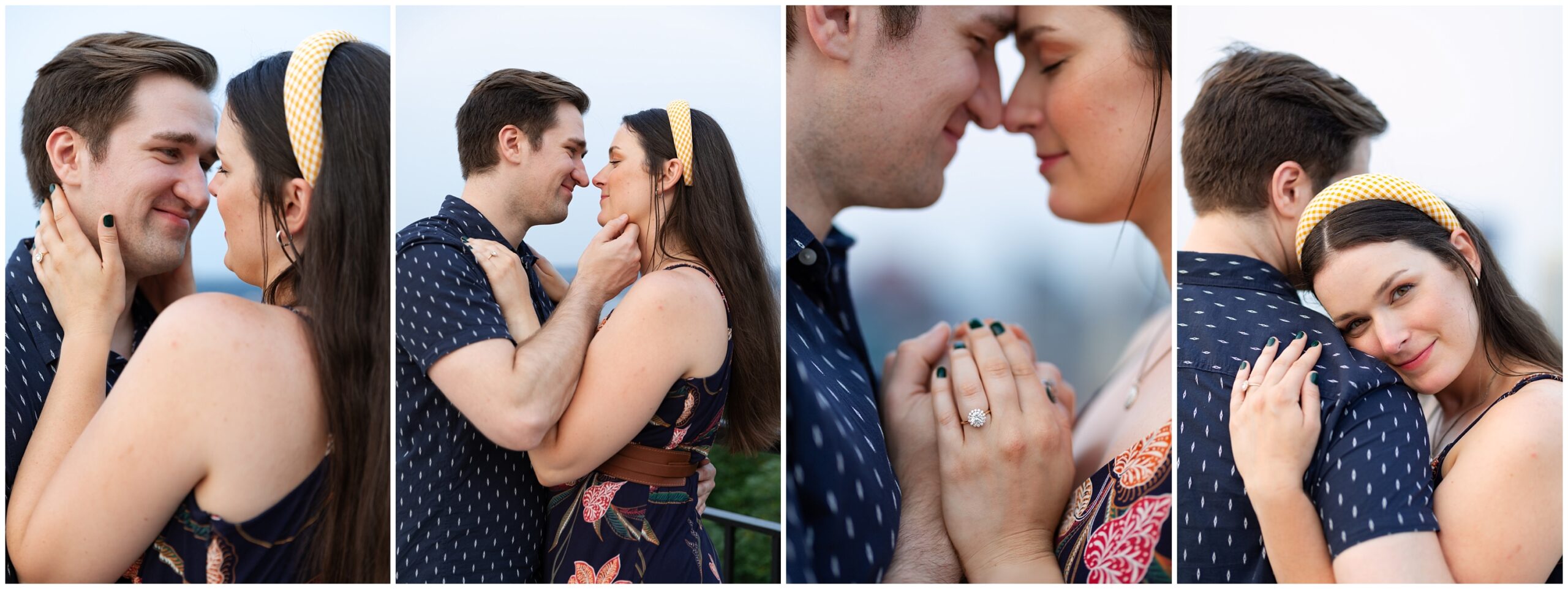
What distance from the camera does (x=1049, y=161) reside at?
2883 millimetres

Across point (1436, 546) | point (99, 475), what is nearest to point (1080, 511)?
point (1436, 546)

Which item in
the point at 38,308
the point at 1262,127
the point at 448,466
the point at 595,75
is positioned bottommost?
the point at 448,466

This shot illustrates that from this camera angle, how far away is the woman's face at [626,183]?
271 centimetres

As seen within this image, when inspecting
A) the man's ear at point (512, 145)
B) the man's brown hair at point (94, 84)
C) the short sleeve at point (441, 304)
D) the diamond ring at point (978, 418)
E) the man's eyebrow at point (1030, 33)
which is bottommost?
the diamond ring at point (978, 418)

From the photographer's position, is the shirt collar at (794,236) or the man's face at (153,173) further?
the shirt collar at (794,236)

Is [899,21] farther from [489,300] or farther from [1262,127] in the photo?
[489,300]

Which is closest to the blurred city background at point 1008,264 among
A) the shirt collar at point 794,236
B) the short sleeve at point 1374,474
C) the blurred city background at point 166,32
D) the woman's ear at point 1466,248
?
the shirt collar at point 794,236

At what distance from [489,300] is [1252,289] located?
1942 mm

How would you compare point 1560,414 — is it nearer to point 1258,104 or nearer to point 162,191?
point 1258,104

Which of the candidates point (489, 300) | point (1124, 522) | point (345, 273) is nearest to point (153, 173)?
point (345, 273)

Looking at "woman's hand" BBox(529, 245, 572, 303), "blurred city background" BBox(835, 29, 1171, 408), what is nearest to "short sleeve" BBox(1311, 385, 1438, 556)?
"blurred city background" BBox(835, 29, 1171, 408)

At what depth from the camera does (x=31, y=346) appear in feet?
8.89

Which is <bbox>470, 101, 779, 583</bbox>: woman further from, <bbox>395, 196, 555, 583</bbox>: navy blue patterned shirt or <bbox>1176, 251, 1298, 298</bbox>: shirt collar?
<bbox>1176, 251, 1298, 298</bbox>: shirt collar

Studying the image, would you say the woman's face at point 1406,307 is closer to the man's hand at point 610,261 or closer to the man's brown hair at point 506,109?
the man's hand at point 610,261
